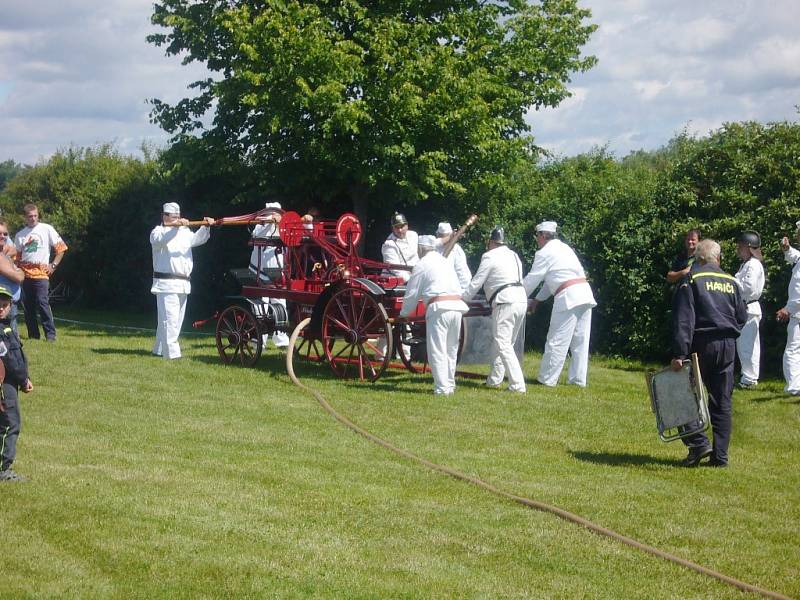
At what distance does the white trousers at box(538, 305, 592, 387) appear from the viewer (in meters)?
13.3

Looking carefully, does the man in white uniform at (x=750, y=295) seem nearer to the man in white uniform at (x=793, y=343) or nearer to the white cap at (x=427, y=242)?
the man in white uniform at (x=793, y=343)

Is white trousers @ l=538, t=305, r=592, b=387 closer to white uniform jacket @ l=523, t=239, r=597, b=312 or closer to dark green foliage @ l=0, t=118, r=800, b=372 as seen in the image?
white uniform jacket @ l=523, t=239, r=597, b=312

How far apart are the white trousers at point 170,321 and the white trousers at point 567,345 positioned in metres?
4.97

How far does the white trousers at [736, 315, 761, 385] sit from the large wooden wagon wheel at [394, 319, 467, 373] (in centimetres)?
373

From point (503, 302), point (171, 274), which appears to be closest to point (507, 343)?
point (503, 302)

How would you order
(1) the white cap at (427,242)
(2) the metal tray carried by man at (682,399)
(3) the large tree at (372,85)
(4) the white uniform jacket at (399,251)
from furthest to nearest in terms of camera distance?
(3) the large tree at (372,85) < (4) the white uniform jacket at (399,251) < (1) the white cap at (427,242) < (2) the metal tray carried by man at (682,399)

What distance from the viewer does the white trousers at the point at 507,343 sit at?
12.6 metres

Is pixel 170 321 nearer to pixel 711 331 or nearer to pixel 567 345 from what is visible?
pixel 567 345

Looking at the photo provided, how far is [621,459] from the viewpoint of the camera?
928 cm

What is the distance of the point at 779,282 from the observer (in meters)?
15.1

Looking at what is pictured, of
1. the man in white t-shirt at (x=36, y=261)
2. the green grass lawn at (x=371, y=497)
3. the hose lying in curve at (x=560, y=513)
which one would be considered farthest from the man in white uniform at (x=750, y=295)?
the man in white t-shirt at (x=36, y=261)

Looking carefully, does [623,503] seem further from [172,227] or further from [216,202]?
[216,202]

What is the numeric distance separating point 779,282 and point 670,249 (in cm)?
172

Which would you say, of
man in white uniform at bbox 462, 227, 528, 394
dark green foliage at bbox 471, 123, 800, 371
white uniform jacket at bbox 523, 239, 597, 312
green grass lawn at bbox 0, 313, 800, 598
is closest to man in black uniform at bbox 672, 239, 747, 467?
green grass lawn at bbox 0, 313, 800, 598
